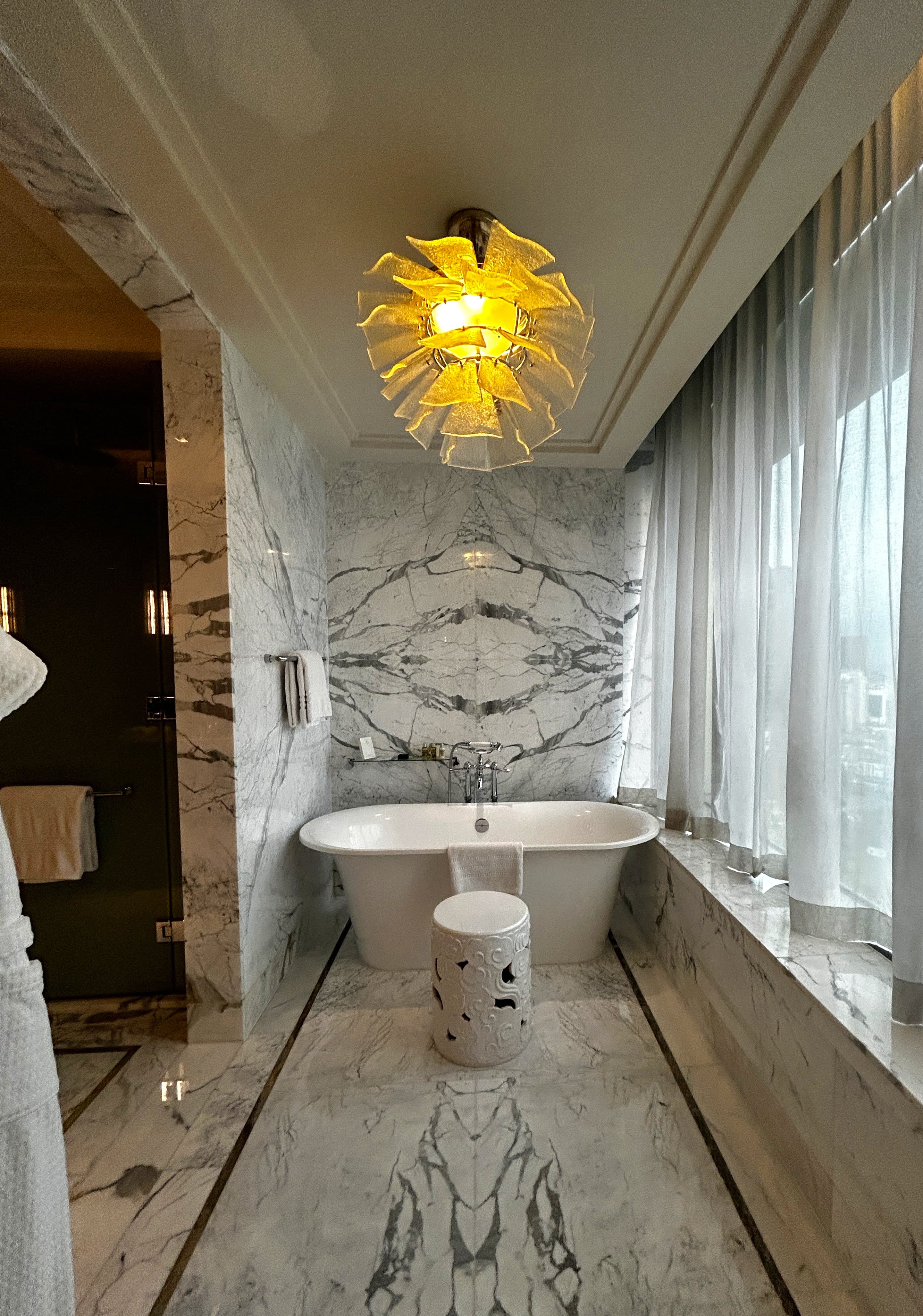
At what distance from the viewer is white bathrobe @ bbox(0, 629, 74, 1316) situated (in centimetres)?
72

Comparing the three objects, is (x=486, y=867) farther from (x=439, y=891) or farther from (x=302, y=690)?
(x=302, y=690)

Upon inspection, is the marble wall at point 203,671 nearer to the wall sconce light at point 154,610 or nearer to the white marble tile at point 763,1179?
the wall sconce light at point 154,610

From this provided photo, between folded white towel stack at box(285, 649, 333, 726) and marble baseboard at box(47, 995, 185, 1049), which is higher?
folded white towel stack at box(285, 649, 333, 726)

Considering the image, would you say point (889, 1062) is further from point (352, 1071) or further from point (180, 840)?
point (180, 840)

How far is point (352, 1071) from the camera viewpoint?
6.20 feet

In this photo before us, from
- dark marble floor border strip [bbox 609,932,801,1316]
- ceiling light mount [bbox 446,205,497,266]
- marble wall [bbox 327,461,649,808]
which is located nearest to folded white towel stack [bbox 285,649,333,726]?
marble wall [bbox 327,461,649,808]

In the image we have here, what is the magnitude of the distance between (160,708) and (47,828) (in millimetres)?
599

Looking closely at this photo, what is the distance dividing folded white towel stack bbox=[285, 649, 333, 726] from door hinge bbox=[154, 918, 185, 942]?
91cm

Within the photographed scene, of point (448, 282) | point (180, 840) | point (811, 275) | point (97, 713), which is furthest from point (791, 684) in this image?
point (97, 713)

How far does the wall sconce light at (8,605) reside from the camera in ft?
7.39

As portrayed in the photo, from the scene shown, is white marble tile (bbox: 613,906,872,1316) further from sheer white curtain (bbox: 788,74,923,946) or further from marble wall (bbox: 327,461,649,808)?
marble wall (bbox: 327,461,649,808)

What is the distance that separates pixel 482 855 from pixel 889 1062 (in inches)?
56.2

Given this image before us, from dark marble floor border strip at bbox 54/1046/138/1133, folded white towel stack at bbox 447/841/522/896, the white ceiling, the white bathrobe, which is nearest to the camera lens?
the white bathrobe

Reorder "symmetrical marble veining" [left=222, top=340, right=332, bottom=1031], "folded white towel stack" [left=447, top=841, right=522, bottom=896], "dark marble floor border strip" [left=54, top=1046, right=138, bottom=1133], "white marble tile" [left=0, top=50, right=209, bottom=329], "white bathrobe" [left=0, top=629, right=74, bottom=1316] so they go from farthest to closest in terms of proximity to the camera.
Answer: "folded white towel stack" [left=447, top=841, right=522, bottom=896] → "symmetrical marble veining" [left=222, top=340, right=332, bottom=1031] → "dark marble floor border strip" [left=54, top=1046, right=138, bottom=1133] → "white marble tile" [left=0, top=50, right=209, bottom=329] → "white bathrobe" [left=0, top=629, right=74, bottom=1316]
